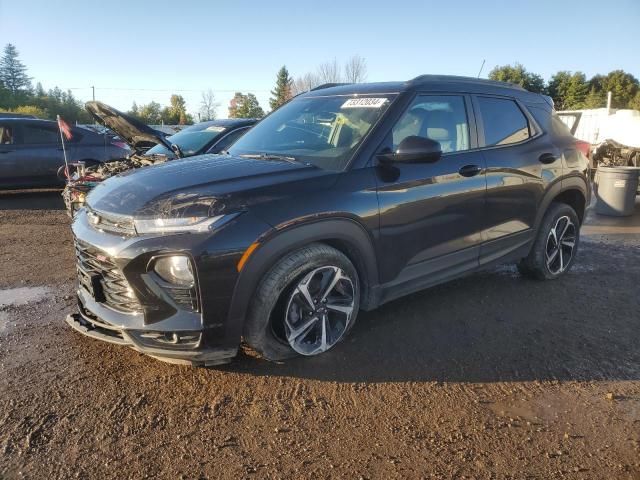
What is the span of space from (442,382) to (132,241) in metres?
2.07

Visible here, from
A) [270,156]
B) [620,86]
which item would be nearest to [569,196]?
[270,156]

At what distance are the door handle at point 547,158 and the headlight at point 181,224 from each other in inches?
129

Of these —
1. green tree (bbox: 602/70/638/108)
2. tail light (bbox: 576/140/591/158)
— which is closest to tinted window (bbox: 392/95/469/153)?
tail light (bbox: 576/140/591/158)

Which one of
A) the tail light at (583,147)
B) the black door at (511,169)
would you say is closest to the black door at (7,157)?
the black door at (511,169)

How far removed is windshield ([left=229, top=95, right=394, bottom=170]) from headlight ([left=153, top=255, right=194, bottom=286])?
1.18m

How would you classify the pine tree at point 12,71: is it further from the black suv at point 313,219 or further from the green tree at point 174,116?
the black suv at point 313,219

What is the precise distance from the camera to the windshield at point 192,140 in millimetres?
7086

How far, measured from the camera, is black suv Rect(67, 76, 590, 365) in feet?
8.89

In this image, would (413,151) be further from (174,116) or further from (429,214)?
(174,116)

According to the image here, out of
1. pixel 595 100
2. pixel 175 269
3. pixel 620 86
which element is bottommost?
pixel 175 269

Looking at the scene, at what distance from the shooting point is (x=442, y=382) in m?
3.08

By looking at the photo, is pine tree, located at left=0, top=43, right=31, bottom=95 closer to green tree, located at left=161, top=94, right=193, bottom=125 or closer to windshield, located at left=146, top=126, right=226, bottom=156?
green tree, located at left=161, top=94, right=193, bottom=125

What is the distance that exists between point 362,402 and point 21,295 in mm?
3510

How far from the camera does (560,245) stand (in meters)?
5.06
